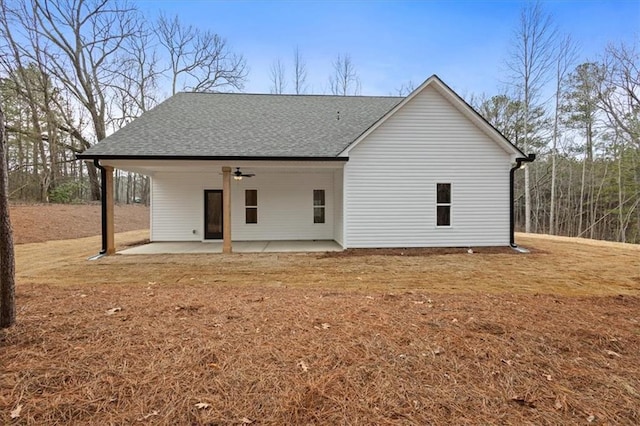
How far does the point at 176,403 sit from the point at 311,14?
17433 mm

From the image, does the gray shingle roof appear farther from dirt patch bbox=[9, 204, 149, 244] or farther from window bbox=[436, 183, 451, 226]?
dirt patch bbox=[9, 204, 149, 244]

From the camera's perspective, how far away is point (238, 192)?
1227 cm

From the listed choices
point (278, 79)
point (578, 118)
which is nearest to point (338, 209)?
point (278, 79)

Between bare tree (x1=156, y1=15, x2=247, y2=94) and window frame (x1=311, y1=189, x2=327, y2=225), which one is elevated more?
bare tree (x1=156, y1=15, x2=247, y2=94)

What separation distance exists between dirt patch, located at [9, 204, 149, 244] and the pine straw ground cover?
9.78m

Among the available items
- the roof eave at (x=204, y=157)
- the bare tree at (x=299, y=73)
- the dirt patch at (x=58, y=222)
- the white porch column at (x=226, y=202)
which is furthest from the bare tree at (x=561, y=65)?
the dirt patch at (x=58, y=222)

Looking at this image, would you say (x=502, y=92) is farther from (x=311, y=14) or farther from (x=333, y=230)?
(x=333, y=230)

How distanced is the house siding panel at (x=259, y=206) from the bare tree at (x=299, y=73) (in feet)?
52.0

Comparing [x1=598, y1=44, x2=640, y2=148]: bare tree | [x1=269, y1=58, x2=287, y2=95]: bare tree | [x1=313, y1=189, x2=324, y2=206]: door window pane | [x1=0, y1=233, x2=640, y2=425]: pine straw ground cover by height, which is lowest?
[x1=0, y1=233, x2=640, y2=425]: pine straw ground cover

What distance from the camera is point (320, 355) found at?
9.38 ft

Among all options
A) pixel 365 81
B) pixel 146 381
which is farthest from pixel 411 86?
pixel 146 381

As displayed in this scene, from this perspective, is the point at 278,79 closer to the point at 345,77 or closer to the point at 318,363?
the point at 345,77

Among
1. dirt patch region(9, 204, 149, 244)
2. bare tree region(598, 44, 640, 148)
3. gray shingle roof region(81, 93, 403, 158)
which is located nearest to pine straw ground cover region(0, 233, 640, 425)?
gray shingle roof region(81, 93, 403, 158)

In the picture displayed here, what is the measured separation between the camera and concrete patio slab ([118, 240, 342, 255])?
393 inches
